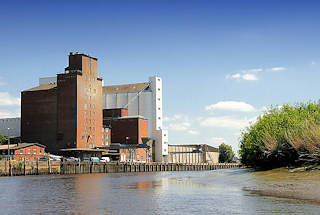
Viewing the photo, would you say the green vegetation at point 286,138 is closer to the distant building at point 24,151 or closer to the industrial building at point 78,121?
Answer: the distant building at point 24,151

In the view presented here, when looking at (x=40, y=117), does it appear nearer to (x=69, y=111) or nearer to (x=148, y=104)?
(x=69, y=111)

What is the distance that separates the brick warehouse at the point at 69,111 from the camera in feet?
430

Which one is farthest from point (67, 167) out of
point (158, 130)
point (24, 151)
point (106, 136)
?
point (158, 130)

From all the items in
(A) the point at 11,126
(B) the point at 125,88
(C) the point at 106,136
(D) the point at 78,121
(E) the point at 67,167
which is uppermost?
(B) the point at 125,88

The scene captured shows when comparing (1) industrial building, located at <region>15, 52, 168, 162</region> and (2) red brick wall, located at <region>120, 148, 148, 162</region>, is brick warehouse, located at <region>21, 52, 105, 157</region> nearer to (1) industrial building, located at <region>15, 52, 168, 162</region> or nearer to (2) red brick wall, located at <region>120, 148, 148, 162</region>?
(1) industrial building, located at <region>15, 52, 168, 162</region>

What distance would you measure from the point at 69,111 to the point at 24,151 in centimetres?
2506

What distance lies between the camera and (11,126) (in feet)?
557

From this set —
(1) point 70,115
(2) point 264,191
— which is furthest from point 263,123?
(1) point 70,115

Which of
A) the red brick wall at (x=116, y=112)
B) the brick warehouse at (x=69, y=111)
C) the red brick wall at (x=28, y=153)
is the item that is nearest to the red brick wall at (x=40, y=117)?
the brick warehouse at (x=69, y=111)

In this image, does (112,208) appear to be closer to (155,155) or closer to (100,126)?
(100,126)

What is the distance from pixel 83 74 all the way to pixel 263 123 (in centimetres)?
8705

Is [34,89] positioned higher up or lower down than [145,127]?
higher up

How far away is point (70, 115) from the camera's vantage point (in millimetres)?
131625

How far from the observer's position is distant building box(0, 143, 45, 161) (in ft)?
350
